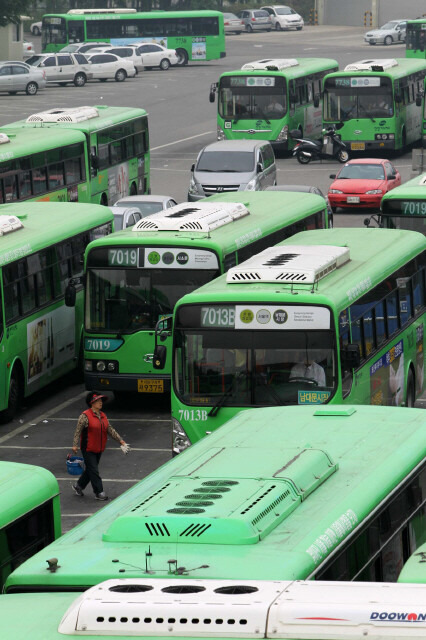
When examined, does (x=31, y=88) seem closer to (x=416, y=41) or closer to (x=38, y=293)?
(x=416, y=41)

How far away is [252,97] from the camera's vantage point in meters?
42.8

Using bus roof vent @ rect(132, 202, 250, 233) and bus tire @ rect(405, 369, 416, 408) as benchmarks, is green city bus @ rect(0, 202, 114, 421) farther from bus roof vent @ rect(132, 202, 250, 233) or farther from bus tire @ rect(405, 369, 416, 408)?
bus tire @ rect(405, 369, 416, 408)

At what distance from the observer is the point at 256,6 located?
335ft

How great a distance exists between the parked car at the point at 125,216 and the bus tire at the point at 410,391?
31.6ft

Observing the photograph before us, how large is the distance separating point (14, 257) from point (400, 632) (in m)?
13.9

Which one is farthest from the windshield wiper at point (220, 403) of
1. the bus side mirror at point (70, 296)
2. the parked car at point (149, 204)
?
the parked car at point (149, 204)

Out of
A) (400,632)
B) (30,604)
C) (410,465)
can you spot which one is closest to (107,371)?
(410,465)

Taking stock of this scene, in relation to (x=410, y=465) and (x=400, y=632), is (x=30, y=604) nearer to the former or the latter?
(x=400, y=632)

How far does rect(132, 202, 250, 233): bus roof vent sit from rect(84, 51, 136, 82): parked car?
48.4 meters

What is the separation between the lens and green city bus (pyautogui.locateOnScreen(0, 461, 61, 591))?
926 centimetres

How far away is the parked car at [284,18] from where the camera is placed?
93.9 m

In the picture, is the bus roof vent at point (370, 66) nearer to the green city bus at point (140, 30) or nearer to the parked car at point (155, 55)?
the parked car at point (155, 55)

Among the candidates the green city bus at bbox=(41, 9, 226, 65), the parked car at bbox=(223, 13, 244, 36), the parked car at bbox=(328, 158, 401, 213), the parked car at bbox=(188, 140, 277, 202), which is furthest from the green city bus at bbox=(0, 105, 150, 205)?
the parked car at bbox=(223, 13, 244, 36)

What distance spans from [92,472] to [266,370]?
2.28 m
